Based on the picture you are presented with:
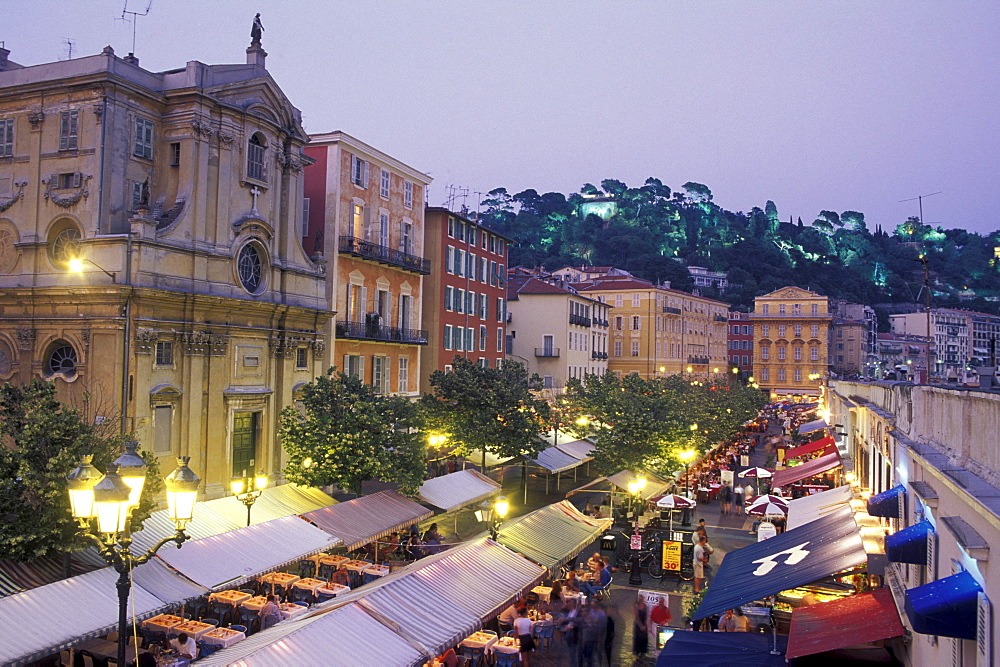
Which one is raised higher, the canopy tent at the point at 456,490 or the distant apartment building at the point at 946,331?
the distant apartment building at the point at 946,331

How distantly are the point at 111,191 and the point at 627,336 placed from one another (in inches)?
2643

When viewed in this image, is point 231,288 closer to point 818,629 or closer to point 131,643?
point 131,643

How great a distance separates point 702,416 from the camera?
42.4 metres

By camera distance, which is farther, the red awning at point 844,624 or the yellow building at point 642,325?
the yellow building at point 642,325

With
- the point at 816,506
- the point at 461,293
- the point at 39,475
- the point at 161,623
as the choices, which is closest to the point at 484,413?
the point at 461,293

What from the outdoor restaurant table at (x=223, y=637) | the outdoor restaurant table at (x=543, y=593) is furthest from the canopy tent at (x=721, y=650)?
the outdoor restaurant table at (x=223, y=637)

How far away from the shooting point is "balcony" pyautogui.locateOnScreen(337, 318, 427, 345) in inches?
1452

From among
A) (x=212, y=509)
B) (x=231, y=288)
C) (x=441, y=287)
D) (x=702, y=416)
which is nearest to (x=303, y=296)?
(x=231, y=288)

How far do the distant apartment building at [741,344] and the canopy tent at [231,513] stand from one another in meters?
104

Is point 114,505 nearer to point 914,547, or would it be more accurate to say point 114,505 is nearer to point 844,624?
point 914,547

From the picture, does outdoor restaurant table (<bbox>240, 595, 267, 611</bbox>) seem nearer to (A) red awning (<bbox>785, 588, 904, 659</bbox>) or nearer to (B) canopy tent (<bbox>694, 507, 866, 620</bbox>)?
(B) canopy tent (<bbox>694, 507, 866, 620</bbox>)

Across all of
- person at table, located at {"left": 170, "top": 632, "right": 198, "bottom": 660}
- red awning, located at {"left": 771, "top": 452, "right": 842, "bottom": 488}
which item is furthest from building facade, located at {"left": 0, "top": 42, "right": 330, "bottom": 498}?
red awning, located at {"left": 771, "top": 452, "right": 842, "bottom": 488}

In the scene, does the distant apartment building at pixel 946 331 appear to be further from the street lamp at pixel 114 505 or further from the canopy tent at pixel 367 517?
the street lamp at pixel 114 505

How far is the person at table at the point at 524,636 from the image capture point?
54.0 ft
